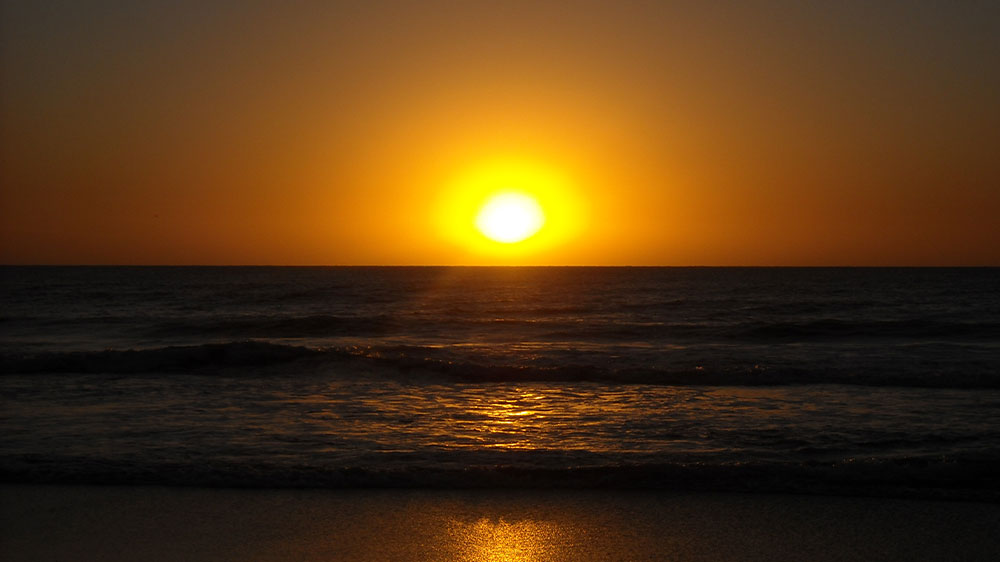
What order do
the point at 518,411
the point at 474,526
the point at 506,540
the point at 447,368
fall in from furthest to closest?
the point at 447,368 < the point at 518,411 < the point at 474,526 < the point at 506,540

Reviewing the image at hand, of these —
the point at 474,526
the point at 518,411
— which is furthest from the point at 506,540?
the point at 518,411

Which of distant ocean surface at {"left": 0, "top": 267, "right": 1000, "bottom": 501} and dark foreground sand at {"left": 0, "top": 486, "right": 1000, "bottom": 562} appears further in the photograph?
distant ocean surface at {"left": 0, "top": 267, "right": 1000, "bottom": 501}

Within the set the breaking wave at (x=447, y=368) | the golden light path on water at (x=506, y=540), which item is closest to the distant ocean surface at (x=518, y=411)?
the breaking wave at (x=447, y=368)

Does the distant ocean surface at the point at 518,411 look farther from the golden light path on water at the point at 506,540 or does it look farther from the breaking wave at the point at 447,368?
the golden light path on water at the point at 506,540

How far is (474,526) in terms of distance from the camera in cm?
630

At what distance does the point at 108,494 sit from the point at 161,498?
549 millimetres

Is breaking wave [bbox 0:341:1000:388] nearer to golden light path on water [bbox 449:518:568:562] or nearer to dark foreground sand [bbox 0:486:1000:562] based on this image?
dark foreground sand [bbox 0:486:1000:562]

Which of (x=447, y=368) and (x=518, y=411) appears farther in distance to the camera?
(x=447, y=368)

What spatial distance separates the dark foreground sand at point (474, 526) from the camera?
575cm

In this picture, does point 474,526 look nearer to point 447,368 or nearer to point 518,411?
point 518,411

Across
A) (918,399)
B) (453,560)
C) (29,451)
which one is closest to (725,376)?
(918,399)

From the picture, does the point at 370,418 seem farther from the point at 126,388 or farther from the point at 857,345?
the point at 857,345

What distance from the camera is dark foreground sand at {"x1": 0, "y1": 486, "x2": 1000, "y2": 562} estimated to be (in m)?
5.75

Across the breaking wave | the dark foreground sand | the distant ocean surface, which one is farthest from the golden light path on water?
the breaking wave
